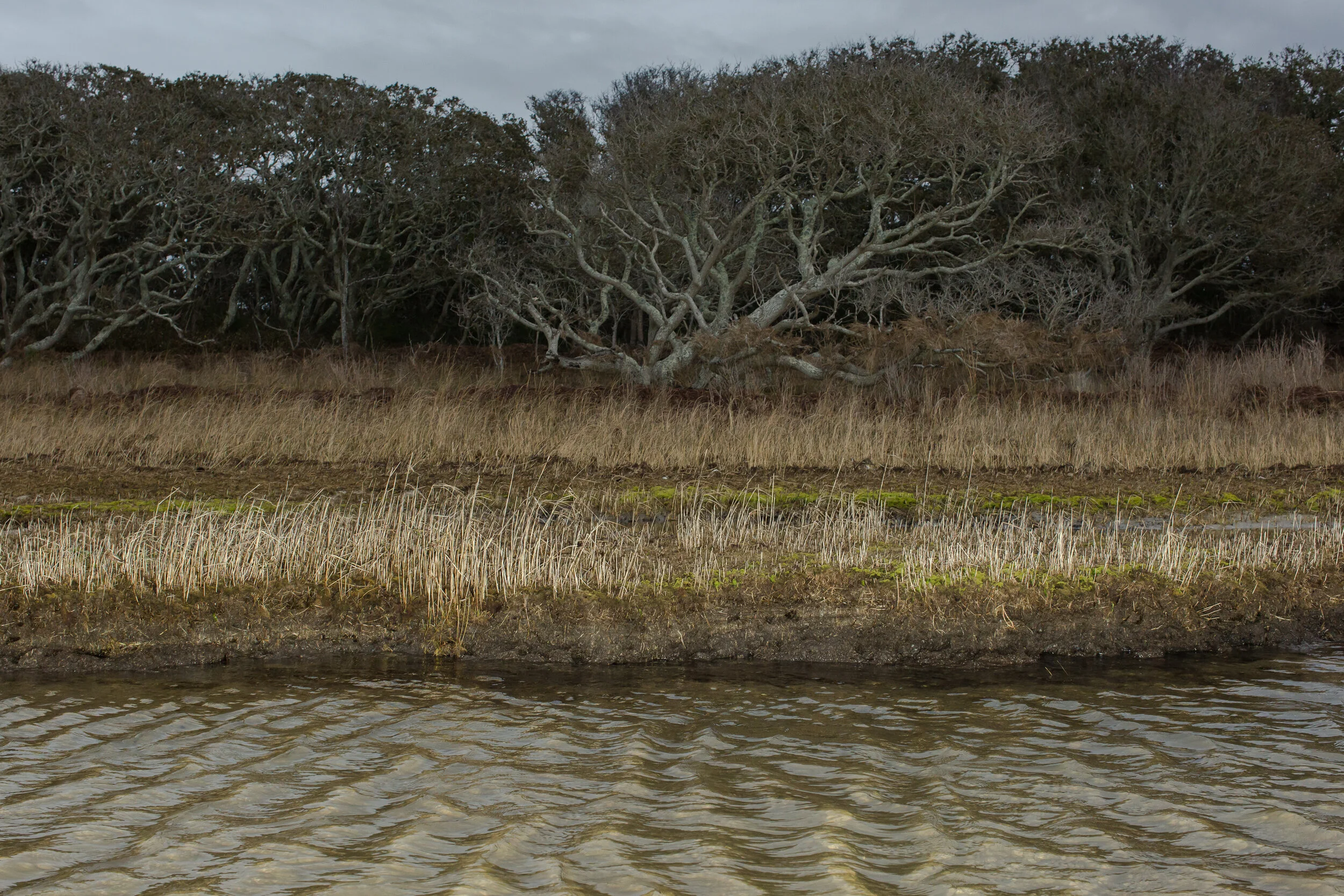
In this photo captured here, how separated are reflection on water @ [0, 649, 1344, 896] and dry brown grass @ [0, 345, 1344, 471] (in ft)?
24.4

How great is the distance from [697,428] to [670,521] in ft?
15.6

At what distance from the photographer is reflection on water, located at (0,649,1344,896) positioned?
4.50 m

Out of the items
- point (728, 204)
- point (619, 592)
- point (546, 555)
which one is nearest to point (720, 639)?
point (619, 592)

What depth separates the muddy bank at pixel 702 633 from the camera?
7562mm

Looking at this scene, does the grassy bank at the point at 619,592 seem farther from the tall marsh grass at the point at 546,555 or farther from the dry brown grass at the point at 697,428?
the dry brown grass at the point at 697,428

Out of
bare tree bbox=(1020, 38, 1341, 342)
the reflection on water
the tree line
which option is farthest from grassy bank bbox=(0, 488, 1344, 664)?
bare tree bbox=(1020, 38, 1341, 342)

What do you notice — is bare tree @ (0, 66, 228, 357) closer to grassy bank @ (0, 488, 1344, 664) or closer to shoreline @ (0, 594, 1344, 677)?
grassy bank @ (0, 488, 1344, 664)

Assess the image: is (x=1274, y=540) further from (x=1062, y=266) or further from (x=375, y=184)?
(x=375, y=184)

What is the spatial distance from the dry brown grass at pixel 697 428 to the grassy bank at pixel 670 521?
7 cm

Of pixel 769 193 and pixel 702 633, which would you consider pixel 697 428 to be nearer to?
pixel 769 193

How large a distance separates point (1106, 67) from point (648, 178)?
15110mm

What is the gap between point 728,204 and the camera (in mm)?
24359

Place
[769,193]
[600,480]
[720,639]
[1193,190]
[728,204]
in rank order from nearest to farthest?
[720,639] < [600,480] < [769,193] < [728,204] < [1193,190]

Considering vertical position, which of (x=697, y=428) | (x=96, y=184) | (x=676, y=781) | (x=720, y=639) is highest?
(x=96, y=184)
